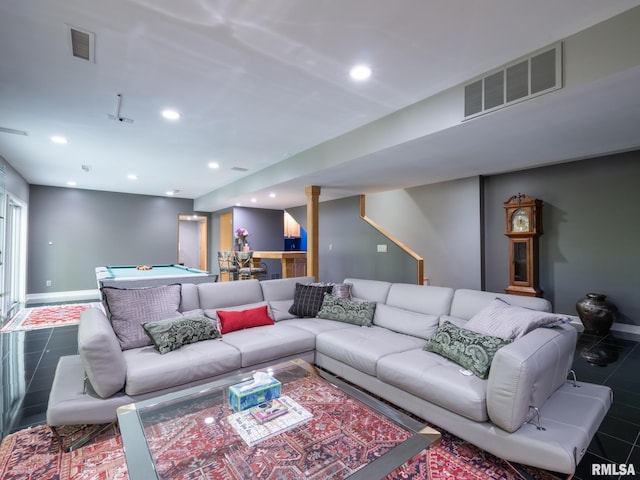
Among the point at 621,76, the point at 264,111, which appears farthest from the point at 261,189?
the point at 621,76

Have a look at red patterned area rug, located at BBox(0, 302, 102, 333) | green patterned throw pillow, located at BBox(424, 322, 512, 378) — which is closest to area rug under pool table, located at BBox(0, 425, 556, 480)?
green patterned throw pillow, located at BBox(424, 322, 512, 378)

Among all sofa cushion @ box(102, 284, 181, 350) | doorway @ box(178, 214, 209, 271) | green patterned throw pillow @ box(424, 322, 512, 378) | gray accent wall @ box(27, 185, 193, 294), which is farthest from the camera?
doorway @ box(178, 214, 209, 271)

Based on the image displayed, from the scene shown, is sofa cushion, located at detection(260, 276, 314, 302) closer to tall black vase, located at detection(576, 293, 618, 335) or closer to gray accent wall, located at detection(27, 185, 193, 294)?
tall black vase, located at detection(576, 293, 618, 335)

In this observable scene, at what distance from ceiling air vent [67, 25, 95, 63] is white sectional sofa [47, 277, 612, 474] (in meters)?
1.86

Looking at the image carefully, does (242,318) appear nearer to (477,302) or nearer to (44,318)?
(477,302)

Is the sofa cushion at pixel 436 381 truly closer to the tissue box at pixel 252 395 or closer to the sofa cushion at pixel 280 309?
the tissue box at pixel 252 395

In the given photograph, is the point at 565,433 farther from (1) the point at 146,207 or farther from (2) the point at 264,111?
(1) the point at 146,207

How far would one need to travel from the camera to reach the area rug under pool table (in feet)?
5.80

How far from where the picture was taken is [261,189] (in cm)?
622

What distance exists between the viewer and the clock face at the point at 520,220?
498cm

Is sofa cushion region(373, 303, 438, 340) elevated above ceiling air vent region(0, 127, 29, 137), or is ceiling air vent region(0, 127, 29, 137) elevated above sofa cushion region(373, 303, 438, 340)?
ceiling air vent region(0, 127, 29, 137)

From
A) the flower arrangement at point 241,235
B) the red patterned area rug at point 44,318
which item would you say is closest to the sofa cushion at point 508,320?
the red patterned area rug at point 44,318

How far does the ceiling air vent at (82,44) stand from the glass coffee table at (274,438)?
235 centimetres

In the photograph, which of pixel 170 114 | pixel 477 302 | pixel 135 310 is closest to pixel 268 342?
pixel 135 310
